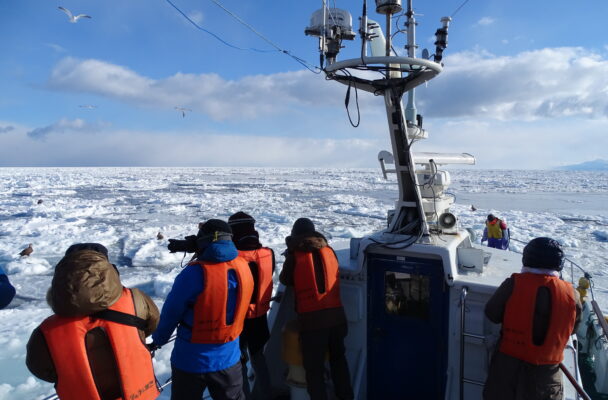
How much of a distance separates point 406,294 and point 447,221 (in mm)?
696

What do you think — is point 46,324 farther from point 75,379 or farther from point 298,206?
point 298,206

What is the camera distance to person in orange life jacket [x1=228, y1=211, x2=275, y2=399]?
2645mm

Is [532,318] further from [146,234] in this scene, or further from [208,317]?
[146,234]

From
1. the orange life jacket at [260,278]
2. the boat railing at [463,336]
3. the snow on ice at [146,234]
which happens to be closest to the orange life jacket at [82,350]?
the orange life jacket at [260,278]

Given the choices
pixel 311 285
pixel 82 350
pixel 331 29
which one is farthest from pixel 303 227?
pixel 82 350

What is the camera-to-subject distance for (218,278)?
2096 millimetres

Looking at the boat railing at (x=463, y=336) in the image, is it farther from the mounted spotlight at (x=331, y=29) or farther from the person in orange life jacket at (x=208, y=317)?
the mounted spotlight at (x=331, y=29)

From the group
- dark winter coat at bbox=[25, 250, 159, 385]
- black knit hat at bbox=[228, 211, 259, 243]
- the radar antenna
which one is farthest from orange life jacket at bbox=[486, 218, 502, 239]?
dark winter coat at bbox=[25, 250, 159, 385]

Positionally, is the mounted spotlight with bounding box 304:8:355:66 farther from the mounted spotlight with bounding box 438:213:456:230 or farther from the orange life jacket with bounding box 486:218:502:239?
the orange life jacket with bounding box 486:218:502:239

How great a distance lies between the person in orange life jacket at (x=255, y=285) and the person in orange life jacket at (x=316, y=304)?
0.15 meters

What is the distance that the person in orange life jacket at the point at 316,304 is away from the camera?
101 inches

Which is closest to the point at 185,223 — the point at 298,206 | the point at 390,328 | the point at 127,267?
the point at 127,267

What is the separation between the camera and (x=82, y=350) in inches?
62.6

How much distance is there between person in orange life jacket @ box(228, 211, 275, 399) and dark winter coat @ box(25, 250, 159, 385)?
3.51 ft
